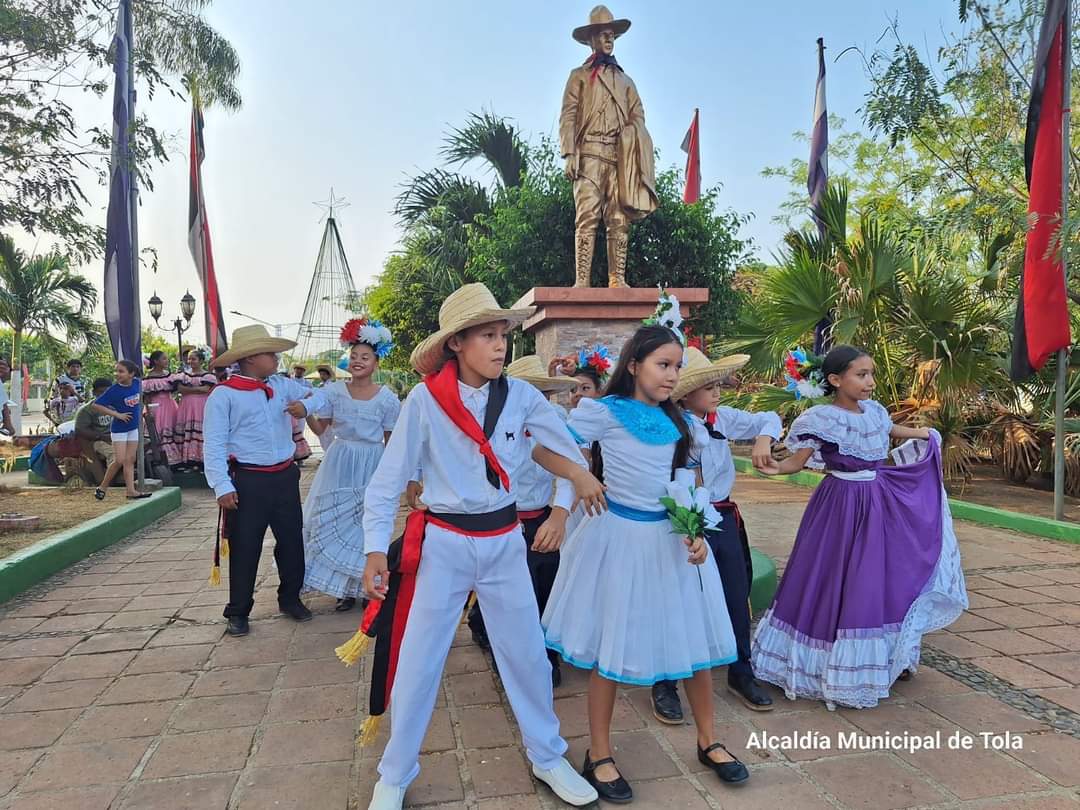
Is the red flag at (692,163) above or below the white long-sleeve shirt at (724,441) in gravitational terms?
above

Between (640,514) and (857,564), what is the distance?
127 cm

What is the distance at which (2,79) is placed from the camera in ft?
22.9

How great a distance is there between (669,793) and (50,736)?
2.51 metres

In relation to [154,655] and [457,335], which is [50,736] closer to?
[154,655]

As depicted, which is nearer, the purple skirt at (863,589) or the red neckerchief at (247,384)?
the purple skirt at (863,589)

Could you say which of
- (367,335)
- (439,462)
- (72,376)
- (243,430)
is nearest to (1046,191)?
(367,335)

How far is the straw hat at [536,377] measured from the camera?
184 inches

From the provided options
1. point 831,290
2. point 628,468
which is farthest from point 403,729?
point 831,290

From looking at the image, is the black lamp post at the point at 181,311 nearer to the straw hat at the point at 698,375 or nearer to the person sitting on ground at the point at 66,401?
the person sitting on ground at the point at 66,401

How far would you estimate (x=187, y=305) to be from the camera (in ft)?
58.4

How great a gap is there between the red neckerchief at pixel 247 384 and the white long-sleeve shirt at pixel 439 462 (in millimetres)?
2312

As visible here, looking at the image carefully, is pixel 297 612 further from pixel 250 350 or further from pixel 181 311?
pixel 181 311

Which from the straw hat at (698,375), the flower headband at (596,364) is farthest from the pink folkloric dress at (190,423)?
the straw hat at (698,375)

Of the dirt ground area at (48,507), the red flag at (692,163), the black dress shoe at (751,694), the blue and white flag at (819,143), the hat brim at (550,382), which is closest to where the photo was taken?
the black dress shoe at (751,694)
